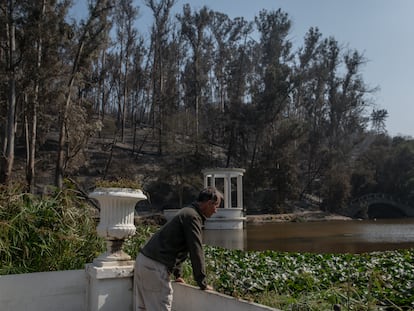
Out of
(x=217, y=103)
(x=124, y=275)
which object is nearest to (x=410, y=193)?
(x=217, y=103)

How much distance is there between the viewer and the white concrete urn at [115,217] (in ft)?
14.0

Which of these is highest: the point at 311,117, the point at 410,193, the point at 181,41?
the point at 181,41

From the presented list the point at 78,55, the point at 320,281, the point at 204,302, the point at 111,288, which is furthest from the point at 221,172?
the point at 204,302

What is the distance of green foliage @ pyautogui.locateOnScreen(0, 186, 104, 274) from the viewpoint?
4730 millimetres

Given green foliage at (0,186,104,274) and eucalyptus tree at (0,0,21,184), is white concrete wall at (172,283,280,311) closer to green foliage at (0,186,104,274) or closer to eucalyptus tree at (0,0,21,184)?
green foliage at (0,186,104,274)

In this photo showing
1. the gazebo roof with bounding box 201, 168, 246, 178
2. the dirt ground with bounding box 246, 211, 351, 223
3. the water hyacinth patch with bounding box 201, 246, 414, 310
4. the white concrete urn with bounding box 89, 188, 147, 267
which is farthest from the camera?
the dirt ground with bounding box 246, 211, 351, 223

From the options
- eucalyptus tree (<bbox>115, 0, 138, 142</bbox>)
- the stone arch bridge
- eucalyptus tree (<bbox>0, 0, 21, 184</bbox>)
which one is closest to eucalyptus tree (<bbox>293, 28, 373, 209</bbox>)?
the stone arch bridge

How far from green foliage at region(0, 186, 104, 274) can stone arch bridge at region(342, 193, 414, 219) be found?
126 feet

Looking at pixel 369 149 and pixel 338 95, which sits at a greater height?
pixel 338 95

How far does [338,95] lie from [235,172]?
77.8 feet

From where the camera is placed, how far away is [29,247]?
487 centimetres

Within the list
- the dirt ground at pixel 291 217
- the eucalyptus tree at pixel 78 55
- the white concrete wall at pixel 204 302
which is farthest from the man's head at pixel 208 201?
the dirt ground at pixel 291 217

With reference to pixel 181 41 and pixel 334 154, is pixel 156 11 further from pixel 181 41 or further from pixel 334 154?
pixel 334 154

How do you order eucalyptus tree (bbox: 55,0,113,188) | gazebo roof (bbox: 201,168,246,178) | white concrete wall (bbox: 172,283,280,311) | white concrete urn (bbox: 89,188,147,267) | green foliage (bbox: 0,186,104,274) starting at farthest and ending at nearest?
gazebo roof (bbox: 201,168,246,178)
eucalyptus tree (bbox: 55,0,113,188)
green foliage (bbox: 0,186,104,274)
white concrete urn (bbox: 89,188,147,267)
white concrete wall (bbox: 172,283,280,311)
